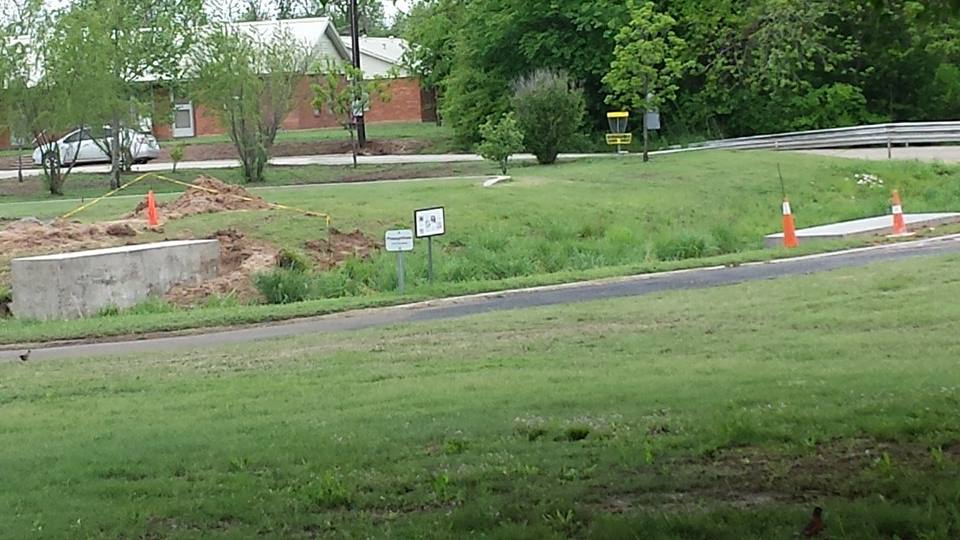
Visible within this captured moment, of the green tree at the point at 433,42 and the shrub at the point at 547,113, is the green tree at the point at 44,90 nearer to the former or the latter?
the shrub at the point at 547,113

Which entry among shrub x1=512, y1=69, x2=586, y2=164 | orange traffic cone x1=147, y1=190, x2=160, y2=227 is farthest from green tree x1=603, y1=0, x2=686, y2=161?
orange traffic cone x1=147, y1=190, x2=160, y2=227

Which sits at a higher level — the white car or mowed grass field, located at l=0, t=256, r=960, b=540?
the white car

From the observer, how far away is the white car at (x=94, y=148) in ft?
130

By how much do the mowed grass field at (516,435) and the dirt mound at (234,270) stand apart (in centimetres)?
618

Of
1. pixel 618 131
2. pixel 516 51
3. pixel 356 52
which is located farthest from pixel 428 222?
pixel 516 51

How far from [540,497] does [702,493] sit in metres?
0.78

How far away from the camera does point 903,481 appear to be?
6.29 m

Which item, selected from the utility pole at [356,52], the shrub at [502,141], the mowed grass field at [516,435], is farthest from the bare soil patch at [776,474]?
the utility pole at [356,52]

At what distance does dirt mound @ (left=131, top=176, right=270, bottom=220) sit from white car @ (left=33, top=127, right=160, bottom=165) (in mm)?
9370

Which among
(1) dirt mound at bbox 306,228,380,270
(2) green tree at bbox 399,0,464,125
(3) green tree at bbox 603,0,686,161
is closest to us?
(1) dirt mound at bbox 306,228,380,270

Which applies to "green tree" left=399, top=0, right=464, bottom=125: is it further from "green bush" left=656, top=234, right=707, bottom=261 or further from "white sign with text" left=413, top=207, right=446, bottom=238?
"white sign with text" left=413, top=207, right=446, bottom=238

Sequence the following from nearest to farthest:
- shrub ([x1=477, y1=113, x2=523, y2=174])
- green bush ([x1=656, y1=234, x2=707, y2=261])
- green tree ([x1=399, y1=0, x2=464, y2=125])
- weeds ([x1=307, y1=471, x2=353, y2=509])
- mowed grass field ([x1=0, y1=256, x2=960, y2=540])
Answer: mowed grass field ([x1=0, y1=256, x2=960, y2=540]), weeds ([x1=307, y1=471, x2=353, y2=509]), green bush ([x1=656, y1=234, x2=707, y2=261]), shrub ([x1=477, y1=113, x2=523, y2=174]), green tree ([x1=399, y1=0, x2=464, y2=125])

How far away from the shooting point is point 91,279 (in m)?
19.4

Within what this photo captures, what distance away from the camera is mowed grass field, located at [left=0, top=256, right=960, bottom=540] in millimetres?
6168
